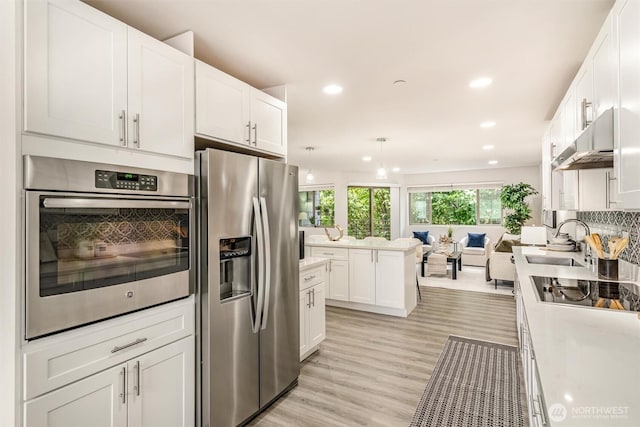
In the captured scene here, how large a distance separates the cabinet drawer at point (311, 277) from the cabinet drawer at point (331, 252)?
56.5 inches

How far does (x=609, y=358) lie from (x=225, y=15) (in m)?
2.30

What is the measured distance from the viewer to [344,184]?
9.04 m

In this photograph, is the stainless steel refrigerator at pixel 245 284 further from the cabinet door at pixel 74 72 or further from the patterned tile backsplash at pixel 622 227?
the patterned tile backsplash at pixel 622 227

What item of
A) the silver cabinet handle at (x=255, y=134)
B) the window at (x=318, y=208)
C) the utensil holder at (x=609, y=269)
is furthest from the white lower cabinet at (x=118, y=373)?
the window at (x=318, y=208)

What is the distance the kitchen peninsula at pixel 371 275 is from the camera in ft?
14.5

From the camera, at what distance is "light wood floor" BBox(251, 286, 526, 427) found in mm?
2330

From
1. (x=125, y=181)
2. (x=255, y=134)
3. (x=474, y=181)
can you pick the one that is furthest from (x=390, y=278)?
(x=474, y=181)

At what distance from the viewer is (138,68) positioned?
1648 mm

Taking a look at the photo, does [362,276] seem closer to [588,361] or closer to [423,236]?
[588,361]

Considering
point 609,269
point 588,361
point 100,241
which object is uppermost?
point 100,241

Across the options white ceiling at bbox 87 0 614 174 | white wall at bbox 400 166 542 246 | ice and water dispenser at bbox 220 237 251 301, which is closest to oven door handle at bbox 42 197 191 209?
ice and water dispenser at bbox 220 237 251 301

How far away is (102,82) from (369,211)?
845 cm

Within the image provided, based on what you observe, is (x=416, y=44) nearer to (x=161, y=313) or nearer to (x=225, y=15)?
(x=225, y=15)

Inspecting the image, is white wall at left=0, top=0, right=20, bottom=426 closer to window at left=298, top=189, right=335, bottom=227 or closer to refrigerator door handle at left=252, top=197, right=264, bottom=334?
refrigerator door handle at left=252, top=197, right=264, bottom=334
